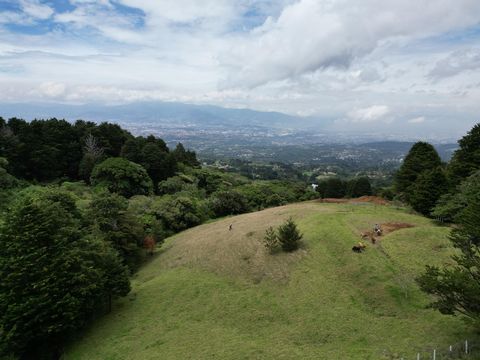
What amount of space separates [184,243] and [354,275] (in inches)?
697

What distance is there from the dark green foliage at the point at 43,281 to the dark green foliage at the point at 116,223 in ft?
20.7

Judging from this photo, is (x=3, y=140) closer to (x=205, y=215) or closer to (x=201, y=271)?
(x=205, y=215)

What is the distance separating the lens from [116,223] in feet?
104

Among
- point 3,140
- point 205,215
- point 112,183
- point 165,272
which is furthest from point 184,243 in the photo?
point 3,140

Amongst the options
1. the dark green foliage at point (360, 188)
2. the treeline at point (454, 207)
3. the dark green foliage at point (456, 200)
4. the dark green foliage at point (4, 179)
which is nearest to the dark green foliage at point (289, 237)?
the treeline at point (454, 207)

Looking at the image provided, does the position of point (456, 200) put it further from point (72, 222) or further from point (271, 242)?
point (72, 222)

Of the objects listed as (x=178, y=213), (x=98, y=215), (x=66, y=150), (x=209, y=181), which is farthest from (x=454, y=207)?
(x=66, y=150)

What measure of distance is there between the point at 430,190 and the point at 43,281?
31.4 meters

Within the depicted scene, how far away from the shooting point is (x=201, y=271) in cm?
2748

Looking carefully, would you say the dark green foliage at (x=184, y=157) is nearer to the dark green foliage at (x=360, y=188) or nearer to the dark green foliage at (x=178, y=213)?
the dark green foliage at (x=178, y=213)

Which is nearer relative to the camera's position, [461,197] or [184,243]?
[461,197]

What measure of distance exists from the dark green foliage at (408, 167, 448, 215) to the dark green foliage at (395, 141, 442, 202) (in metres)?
6.20

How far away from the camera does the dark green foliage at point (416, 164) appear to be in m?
40.3

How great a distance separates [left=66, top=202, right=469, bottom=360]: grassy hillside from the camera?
17.1 m
